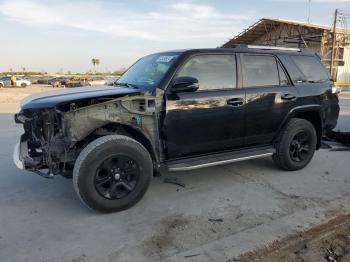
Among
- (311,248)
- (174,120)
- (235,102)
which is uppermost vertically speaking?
(235,102)

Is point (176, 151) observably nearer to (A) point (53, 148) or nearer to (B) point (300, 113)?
(A) point (53, 148)

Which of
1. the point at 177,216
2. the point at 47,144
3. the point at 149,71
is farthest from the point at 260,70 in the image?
the point at 47,144

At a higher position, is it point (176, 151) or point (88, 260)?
point (176, 151)

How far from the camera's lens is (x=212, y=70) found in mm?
4570

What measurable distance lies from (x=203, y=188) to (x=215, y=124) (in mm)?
896

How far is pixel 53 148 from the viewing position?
3910 millimetres

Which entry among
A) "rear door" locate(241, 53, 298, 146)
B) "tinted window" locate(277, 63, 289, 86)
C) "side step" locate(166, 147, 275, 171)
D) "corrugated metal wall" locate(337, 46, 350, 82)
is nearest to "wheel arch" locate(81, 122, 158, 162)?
"side step" locate(166, 147, 275, 171)

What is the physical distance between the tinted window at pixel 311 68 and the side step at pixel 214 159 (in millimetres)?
1360

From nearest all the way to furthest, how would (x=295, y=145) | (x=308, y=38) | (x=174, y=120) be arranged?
(x=174, y=120) → (x=295, y=145) → (x=308, y=38)

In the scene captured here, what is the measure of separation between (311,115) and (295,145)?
613 millimetres

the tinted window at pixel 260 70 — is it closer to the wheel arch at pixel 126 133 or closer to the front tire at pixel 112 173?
the wheel arch at pixel 126 133

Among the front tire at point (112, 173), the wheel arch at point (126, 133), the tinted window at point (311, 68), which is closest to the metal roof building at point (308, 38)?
the tinted window at point (311, 68)

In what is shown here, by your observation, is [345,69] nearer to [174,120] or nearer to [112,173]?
[174,120]

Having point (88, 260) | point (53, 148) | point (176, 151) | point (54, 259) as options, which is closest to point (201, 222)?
point (176, 151)
